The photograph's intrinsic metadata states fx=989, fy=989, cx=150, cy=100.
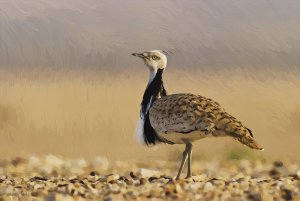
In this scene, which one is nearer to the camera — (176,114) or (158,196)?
(158,196)

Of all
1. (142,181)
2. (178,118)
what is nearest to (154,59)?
(178,118)

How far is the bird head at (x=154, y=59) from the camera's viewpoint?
10.8m

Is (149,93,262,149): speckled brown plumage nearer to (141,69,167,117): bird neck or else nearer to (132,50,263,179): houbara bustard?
(132,50,263,179): houbara bustard

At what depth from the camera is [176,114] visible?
10281 mm

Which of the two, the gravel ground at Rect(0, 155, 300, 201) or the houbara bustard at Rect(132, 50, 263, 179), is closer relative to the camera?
the gravel ground at Rect(0, 155, 300, 201)

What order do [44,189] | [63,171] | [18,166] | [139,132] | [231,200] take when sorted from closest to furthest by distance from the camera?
[231,200] < [44,189] < [139,132] < [63,171] < [18,166]

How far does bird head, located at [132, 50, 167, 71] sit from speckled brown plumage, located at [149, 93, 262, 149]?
49cm

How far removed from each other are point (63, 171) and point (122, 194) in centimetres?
335

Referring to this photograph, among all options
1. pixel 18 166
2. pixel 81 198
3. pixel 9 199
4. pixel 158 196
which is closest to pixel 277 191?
pixel 158 196

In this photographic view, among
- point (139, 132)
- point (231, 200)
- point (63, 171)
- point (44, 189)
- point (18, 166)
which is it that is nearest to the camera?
point (231, 200)

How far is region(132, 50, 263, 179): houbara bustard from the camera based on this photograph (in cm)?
1008

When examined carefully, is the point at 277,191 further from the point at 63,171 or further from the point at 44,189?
the point at 63,171

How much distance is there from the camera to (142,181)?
407 inches

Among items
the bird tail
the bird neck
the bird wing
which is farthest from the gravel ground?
the bird neck
